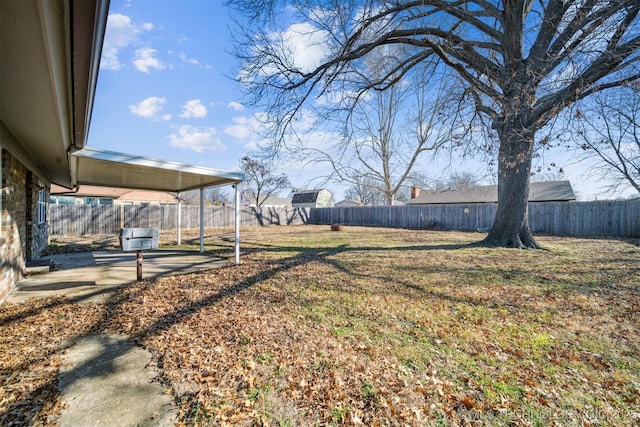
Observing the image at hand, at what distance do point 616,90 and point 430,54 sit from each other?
4728 millimetres

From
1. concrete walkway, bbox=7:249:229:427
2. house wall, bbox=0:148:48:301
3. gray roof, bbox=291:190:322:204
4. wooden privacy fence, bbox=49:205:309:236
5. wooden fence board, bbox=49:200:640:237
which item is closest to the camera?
concrete walkway, bbox=7:249:229:427

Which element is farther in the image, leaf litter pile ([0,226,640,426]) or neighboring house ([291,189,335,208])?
neighboring house ([291,189,335,208])

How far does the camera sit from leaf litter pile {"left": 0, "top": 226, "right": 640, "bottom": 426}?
77.5 inches

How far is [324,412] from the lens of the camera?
1.93 m

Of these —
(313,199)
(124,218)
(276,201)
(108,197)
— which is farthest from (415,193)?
(276,201)

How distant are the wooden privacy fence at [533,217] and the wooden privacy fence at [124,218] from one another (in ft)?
31.1

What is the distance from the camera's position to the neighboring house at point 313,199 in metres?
44.1

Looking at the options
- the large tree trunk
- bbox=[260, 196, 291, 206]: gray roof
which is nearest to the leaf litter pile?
the large tree trunk

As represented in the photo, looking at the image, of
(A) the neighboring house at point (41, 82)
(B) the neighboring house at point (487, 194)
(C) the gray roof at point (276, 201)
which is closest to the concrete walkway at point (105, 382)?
(A) the neighboring house at point (41, 82)

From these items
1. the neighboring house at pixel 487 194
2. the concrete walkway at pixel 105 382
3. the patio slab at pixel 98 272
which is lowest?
the concrete walkway at pixel 105 382

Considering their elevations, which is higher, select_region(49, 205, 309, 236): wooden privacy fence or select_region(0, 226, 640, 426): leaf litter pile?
select_region(49, 205, 309, 236): wooden privacy fence

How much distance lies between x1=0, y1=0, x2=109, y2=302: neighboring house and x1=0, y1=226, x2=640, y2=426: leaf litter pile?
2125 mm

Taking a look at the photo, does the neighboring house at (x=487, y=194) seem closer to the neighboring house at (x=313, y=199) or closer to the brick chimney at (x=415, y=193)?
the brick chimney at (x=415, y=193)

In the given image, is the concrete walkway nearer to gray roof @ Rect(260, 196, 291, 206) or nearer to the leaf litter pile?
the leaf litter pile
